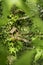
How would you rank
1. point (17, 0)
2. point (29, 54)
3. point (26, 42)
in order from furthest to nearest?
point (26, 42) → point (17, 0) → point (29, 54)

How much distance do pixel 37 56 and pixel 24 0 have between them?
359 millimetres

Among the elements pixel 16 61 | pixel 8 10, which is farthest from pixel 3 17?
pixel 16 61

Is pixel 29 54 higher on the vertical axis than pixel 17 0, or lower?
lower

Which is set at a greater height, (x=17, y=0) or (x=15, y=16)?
(x=17, y=0)

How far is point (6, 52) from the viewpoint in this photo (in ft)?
3.84

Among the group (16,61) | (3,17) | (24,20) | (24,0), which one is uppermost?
(24,0)

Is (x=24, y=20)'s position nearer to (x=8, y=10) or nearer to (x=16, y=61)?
(x=8, y=10)

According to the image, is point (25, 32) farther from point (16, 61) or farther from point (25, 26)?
point (16, 61)

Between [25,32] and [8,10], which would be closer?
[8,10]

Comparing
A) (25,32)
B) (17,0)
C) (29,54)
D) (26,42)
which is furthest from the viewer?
(25,32)

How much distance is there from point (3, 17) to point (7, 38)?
14cm

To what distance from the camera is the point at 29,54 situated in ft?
3.62

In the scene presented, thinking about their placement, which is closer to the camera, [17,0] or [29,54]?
[29,54]

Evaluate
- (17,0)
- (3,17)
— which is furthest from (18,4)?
(3,17)
